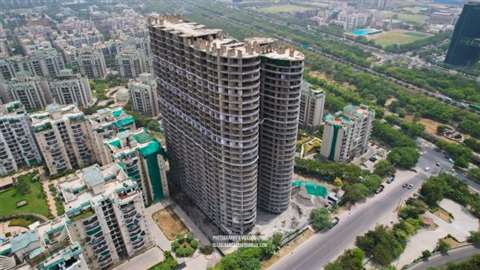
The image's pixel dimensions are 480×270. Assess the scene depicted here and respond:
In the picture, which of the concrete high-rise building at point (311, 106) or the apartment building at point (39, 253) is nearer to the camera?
the apartment building at point (39, 253)

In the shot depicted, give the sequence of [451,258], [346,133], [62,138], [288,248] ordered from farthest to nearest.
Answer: [346,133] → [62,138] → [288,248] → [451,258]

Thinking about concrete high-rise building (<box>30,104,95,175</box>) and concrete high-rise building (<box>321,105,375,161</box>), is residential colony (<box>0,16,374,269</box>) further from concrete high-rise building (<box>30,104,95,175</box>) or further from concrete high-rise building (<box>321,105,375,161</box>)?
Answer: concrete high-rise building (<box>321,105,375,161</box>)

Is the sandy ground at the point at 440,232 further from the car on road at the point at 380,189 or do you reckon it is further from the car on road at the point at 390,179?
the car on road at the point at 390,179

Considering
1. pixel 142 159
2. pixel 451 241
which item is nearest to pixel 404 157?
pixel 451 241


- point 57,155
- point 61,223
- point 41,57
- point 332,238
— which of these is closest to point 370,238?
point 332,238

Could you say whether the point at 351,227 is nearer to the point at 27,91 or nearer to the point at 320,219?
the point at 320,219

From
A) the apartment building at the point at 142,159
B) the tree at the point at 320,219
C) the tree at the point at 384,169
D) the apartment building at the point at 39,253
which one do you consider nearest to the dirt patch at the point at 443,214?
the tree at the point at 384,169
